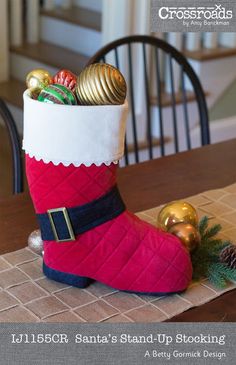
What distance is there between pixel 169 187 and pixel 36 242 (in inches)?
12.8

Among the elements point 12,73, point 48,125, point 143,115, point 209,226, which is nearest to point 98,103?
point 48,125

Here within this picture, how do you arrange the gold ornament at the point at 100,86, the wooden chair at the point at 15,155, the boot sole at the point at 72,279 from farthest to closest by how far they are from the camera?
the wooden chair at the point at 15,155 → the boot sole at the point at 72,279 → the gold ornament at the point at 100,86

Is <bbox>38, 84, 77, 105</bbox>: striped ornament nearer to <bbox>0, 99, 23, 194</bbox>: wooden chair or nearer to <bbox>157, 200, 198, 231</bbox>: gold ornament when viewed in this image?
<bbox>157, 200, 198, 231</bbox>: gold ornament

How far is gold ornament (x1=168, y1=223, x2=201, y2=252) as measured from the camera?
854mm

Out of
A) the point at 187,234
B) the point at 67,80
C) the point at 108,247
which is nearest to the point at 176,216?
the point at 187,234

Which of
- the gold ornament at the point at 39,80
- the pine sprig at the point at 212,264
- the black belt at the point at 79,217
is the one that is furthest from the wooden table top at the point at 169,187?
the gold ornament at the point at 39,80

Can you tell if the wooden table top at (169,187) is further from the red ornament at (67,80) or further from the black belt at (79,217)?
the red ornament at (67,80)

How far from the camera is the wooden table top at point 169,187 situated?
0.83 meters

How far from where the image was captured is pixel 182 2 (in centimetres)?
73

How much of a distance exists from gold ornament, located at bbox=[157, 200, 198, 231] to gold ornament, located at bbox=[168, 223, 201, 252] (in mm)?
30

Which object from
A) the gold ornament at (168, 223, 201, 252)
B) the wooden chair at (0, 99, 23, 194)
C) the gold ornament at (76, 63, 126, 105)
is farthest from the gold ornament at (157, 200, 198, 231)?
the wooden chair at (0, 99, 23, 194)

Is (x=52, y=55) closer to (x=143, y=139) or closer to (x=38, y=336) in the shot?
(x=143, y=139)

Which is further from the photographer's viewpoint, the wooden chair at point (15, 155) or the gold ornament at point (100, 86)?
the wooden chair at point (15, 155)

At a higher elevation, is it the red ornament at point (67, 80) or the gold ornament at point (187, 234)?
the red ornament at point (67, 80)
